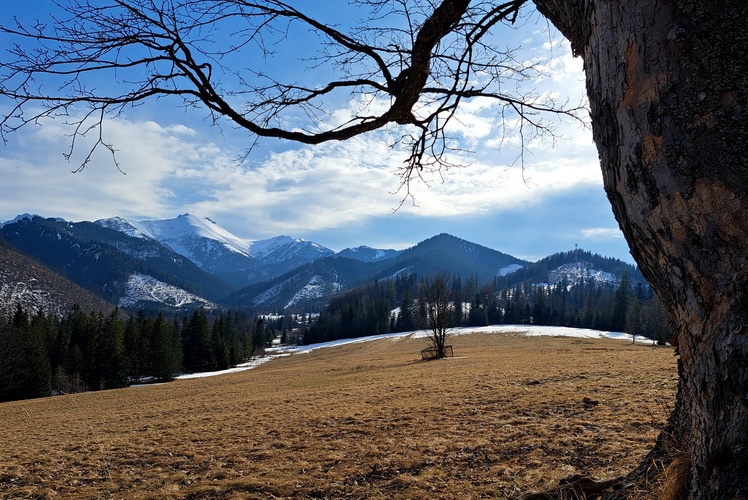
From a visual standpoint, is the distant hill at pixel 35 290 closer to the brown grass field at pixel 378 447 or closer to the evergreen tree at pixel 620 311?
the evergreen tree at pixel 620 311

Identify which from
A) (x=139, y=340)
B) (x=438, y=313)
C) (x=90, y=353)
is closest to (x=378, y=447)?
(x=438, y=313)

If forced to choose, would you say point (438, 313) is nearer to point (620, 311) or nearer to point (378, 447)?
point (378, 447)

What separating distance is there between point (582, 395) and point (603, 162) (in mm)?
10197

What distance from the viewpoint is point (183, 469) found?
23.6 feet

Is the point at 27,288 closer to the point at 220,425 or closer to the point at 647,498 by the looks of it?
the point at 220,425

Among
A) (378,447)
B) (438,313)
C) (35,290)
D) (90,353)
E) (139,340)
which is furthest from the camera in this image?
(35,290)

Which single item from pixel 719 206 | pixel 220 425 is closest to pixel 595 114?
pixel 719 206

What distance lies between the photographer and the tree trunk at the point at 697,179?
3.92ft

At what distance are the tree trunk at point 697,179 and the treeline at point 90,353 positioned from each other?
49.5 metres

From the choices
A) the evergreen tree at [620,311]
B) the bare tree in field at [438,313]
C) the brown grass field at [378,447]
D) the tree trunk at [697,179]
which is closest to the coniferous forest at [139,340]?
the evergreen tree at [620,311]

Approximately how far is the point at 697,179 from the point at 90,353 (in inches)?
2360

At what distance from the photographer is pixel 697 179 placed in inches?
48.4

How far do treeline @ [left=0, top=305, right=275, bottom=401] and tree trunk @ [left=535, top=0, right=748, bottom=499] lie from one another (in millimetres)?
49541

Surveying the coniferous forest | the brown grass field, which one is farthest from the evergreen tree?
the brown grass field
